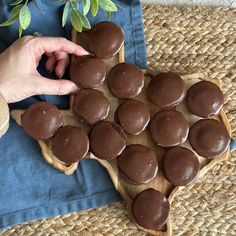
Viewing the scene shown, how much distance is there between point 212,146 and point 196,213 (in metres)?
0.13

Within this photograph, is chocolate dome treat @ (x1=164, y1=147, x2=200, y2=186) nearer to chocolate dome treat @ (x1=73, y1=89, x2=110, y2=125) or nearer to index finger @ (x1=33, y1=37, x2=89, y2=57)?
chocolate dome treat @ (x1=73, y1=89, x2=110, y2=125)

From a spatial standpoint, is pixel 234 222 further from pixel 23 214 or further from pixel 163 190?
pixel 23 214

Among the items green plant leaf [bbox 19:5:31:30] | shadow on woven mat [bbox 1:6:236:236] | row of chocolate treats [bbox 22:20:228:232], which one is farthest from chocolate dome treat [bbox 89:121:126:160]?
green plant leaf [bbox 19:5:31:30]

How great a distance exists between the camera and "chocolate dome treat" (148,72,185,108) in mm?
787

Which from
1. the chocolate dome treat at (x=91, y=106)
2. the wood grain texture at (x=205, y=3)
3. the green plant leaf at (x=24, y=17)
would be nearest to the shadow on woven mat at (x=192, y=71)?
the wood grain texture at (x=205, y=3)

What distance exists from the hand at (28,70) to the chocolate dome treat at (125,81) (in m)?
0.07

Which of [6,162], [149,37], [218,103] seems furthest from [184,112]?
[6,162]

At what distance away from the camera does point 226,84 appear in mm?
847

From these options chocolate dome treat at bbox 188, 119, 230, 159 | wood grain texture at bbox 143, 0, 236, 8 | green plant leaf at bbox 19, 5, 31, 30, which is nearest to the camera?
green plant leaf at bbox 19, 5, 31, 30

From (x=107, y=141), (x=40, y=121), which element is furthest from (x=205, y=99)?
(x=40, y=121)

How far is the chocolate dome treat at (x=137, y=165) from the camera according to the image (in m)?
0.76

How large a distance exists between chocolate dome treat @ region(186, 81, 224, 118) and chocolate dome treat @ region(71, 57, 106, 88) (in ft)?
0.53

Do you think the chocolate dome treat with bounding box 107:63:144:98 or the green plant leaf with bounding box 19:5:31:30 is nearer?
the green plant leaf with bounding box 19:5:31:30

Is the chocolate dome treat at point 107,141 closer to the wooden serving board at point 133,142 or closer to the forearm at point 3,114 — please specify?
the wooden serving board at point 133,142
